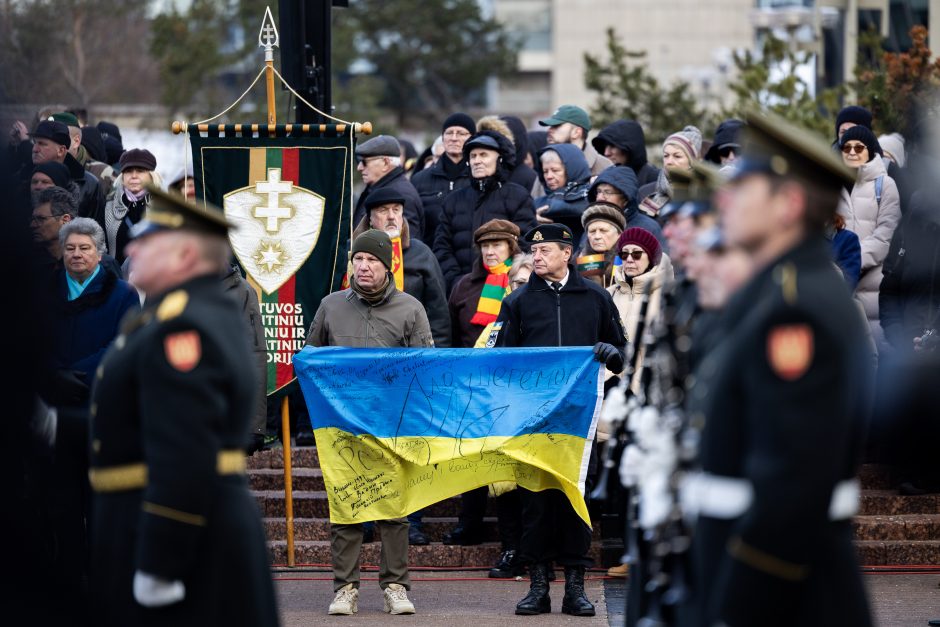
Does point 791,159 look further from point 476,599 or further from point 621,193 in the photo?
point 621,193

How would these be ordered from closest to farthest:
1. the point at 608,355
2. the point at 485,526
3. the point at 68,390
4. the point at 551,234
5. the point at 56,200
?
the point at 68,390
the point at 608,355
the point at 551,234
the point at 56,200
the point at 485,526

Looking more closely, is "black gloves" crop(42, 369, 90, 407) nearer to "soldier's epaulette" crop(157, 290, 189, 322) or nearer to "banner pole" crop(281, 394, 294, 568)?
"soldier's epaulette" crop(157, 290, 189, 322)

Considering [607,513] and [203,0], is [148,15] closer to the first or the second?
[203,0]

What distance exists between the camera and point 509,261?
10.6 metres

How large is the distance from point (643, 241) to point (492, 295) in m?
1.23

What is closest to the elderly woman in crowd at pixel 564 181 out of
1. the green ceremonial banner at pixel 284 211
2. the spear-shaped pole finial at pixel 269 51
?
the green ceremonial banner at pixel 284 211

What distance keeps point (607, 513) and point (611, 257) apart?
168cm

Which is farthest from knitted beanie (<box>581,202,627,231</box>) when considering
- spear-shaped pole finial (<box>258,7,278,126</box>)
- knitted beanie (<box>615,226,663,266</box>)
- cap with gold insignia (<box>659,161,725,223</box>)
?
cap with gold insignia (<box>659,161,725,223</box>)

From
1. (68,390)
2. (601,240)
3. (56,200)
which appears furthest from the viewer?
(601,240)

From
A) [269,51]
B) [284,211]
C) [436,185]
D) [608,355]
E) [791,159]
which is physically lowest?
[608,355]

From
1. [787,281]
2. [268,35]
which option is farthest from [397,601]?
[787,281]

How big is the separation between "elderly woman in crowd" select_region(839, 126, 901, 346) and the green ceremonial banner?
141 inches

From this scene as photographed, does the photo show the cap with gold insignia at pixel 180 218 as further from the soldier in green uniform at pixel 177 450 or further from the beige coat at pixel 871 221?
the beige coat at pixel 871 221

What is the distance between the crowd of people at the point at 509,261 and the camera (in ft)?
28.4
